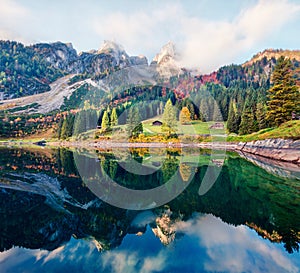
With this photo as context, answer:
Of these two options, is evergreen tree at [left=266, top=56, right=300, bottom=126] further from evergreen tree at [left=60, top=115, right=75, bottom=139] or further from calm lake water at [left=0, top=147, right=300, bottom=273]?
evergreen tree at [left=60, top=115, right=75, bottom=139]

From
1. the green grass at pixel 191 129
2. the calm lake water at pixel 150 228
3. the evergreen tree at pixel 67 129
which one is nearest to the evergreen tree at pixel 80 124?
the evergreen tree at pixel 67 129

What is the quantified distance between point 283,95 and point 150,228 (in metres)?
45.3

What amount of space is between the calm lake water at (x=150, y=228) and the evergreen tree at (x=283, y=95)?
101 ft

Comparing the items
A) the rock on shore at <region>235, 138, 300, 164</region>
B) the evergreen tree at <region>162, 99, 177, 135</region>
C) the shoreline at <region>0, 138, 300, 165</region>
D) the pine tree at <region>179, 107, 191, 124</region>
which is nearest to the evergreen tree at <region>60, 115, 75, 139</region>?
the shoreline at <region>0, 138, 300, 165</region>

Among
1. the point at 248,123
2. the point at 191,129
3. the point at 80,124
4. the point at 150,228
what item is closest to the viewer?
the point at 150,228

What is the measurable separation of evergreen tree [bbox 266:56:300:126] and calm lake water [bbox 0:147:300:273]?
30.8m

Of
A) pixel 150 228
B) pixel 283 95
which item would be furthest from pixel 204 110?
pixel 150 228

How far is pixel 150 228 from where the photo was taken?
34.0ft

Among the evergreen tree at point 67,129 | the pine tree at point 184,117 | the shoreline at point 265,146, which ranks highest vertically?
the pine tree at point 184,117

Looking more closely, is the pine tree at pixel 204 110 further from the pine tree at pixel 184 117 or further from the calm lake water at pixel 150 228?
the calm lake water at pixel 150 228

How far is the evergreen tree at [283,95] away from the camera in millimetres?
42625

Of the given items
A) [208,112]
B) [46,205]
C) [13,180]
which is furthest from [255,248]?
[208,112]

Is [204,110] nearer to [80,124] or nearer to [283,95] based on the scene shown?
[283,95]

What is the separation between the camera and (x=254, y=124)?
58.1 meters
